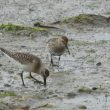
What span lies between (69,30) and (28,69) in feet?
22.5

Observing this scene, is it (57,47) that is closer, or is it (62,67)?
(62,67)

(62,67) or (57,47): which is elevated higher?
(57,47)

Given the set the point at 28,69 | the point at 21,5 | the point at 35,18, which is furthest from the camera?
the point at 21,5

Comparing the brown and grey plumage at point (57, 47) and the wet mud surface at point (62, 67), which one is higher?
the brown and grey plumage at point (57, 47)

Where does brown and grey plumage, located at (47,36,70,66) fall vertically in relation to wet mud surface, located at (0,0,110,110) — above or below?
above

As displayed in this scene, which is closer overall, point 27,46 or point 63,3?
point 27,46

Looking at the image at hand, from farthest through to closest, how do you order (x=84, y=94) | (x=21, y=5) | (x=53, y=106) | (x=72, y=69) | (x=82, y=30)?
(x=21, y=5) < (x=82, y=30) < (x=72, y=69) < (x=84, y=94) < (x=53, y=106)

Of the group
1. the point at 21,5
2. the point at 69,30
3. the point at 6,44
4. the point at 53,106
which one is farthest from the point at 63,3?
the point at 53,106

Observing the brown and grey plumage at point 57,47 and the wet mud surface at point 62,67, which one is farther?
the brown and grey plumage at point 57,47

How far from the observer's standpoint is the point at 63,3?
2555 centimetres

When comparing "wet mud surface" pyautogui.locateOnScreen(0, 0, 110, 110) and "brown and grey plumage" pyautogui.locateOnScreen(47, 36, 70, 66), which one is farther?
"brown and grey plumage" pyautogui.locateOnScreen(47, 36, 70, 66)

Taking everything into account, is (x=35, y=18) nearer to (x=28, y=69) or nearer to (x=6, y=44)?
(x=6, y=44)

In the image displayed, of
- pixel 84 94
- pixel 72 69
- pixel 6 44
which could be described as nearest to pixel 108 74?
pixel 72 69

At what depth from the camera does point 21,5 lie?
24953 millimetres
